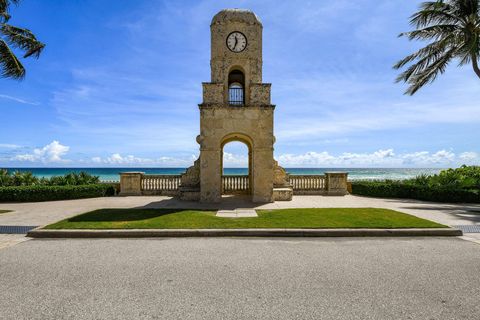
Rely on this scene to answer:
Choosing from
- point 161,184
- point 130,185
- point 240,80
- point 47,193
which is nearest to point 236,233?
point 161,184

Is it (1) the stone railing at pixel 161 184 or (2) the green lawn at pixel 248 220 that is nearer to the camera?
(2) the green lawn at pixel 248 220

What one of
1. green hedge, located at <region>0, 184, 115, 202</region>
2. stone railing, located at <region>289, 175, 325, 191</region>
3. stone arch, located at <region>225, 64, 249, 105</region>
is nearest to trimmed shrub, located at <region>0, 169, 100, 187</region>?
green hedge, located at <region>0, 184, 115, 202</region>

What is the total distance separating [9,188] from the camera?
14.9 m

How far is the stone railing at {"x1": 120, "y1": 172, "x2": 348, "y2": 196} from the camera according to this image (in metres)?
17.5

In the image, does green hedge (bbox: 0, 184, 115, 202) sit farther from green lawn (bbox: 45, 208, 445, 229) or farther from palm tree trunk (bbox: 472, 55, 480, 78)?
palm tree trunk (bbox: 472, 55, 480, 78)

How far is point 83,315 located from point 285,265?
387 cm

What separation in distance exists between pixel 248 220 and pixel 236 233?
1.45m

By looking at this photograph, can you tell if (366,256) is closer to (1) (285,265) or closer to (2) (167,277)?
(1) (285,265)

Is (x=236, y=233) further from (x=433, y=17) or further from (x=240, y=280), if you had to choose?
(x=433, y=17)

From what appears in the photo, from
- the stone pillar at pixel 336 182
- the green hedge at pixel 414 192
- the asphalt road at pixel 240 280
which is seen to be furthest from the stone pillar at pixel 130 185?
the green hedge at pixel 414 192

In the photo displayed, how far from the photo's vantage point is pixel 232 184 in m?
18.3

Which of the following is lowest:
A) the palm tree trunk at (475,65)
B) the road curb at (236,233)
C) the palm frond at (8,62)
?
the road curb at (236,233)

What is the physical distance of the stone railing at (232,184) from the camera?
1753 centimetres

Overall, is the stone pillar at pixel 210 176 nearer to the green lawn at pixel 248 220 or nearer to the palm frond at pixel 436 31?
the green lawn at pixel 248 220
